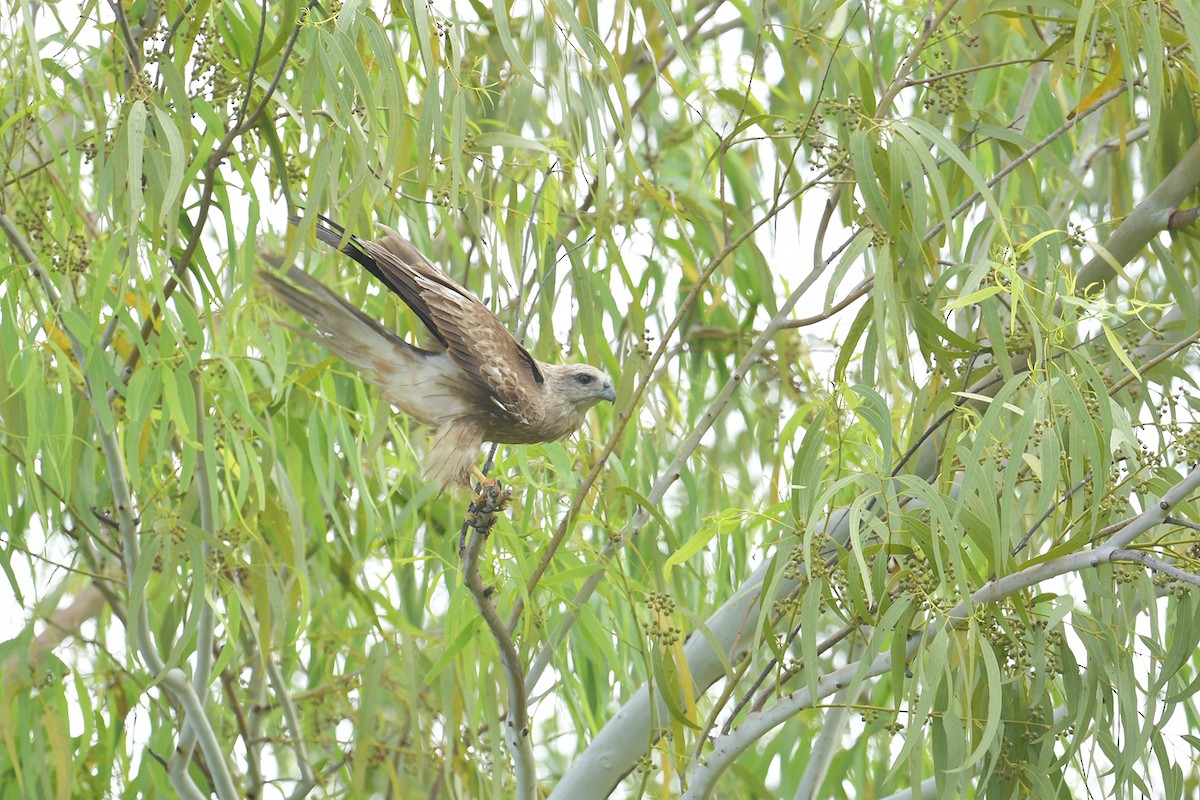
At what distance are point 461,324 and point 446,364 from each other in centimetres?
16

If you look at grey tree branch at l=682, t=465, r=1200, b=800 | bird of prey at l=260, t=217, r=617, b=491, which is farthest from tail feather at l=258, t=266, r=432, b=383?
grey tree branch at l=682, t=465, r=1200, b=800

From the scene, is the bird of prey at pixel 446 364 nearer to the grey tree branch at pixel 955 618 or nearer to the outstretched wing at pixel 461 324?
the outstretched wing at pixel 461 324

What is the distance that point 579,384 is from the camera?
3.00 metres

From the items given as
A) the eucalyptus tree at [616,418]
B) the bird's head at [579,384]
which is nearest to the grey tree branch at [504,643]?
the eucalyptus tree at [616,418]

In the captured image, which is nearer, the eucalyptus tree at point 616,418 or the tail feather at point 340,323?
the eucalyptus tree at point 616,418

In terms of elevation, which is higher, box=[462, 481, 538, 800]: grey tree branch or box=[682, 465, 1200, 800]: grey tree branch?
box=[462, 481, 538, 800]: grey tree branch

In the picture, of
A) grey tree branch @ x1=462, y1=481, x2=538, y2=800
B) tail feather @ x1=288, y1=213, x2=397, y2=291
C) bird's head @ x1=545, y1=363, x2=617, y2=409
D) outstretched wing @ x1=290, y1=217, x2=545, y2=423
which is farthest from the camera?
bird's head @ x1=545, y1=363, x2=617, y2=409

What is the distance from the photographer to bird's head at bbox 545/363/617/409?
2.97 m

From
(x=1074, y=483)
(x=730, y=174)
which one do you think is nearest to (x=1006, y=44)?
(x=730, y=174)

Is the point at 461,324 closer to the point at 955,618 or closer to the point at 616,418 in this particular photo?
the point at 616,418

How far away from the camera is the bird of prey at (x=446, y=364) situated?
8.69ft

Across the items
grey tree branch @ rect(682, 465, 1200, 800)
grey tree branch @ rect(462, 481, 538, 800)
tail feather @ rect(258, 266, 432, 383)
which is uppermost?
tail feather @ rect(258, 266, 432, 383)

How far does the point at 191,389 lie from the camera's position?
249 cm

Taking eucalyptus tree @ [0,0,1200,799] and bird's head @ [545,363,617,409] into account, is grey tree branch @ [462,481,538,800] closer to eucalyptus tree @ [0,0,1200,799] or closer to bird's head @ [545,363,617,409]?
eucalyptus tree @ [0,0,1200,799]
